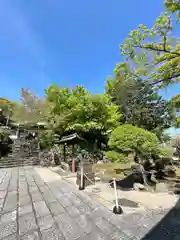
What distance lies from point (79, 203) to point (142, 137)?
3050 mm

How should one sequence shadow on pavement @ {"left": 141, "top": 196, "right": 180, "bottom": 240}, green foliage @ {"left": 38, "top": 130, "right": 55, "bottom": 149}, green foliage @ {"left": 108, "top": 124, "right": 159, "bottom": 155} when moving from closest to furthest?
1. shadow on pavement @ {"left": 141, "top": 196, "right": 180, "bottom": 240}
2. green foliage @ {"left": 108, "top": 124, "right": 159, "bottom": 155}
3. green foliage @ {"left": 38, "top": 130, "right": 55, "bottom": 149}

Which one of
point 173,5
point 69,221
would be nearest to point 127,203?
point 69,221

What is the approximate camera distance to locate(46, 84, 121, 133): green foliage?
512 inches

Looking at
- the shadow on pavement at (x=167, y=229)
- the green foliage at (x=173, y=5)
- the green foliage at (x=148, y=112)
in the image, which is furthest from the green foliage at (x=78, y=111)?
the shadow on pavement at (x=167, y=229)

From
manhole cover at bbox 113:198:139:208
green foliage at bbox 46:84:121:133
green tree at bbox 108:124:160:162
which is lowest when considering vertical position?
manhole cover at bbox 113:198:139:208

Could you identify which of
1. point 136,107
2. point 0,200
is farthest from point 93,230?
point 136,107

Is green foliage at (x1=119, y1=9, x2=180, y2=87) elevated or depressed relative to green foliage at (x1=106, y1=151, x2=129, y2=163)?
elevated

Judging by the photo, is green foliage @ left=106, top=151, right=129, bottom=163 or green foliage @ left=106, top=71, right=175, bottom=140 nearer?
green foliage @ left=106, top=151, right=129, bottom=163

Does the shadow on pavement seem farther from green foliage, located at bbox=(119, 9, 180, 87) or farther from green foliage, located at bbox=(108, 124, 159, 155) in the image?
green foliage, located at bbox=(119, 9, 180, 87)

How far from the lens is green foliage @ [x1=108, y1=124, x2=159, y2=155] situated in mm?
4949

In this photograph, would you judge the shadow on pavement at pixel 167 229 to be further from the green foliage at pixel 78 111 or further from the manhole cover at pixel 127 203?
the green foliage at pixel 78 111

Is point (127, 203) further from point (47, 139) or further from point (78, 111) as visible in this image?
point (47, 139)

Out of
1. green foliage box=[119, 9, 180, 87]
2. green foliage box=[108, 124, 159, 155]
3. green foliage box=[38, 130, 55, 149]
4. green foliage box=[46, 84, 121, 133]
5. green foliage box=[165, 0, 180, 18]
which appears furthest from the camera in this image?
green foliage box=[38, 130, 55, 149]

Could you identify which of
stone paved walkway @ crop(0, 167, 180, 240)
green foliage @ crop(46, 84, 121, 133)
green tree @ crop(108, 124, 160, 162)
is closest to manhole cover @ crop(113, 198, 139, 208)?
stone paved walkway @ crop(0, 167, 180, 240)
